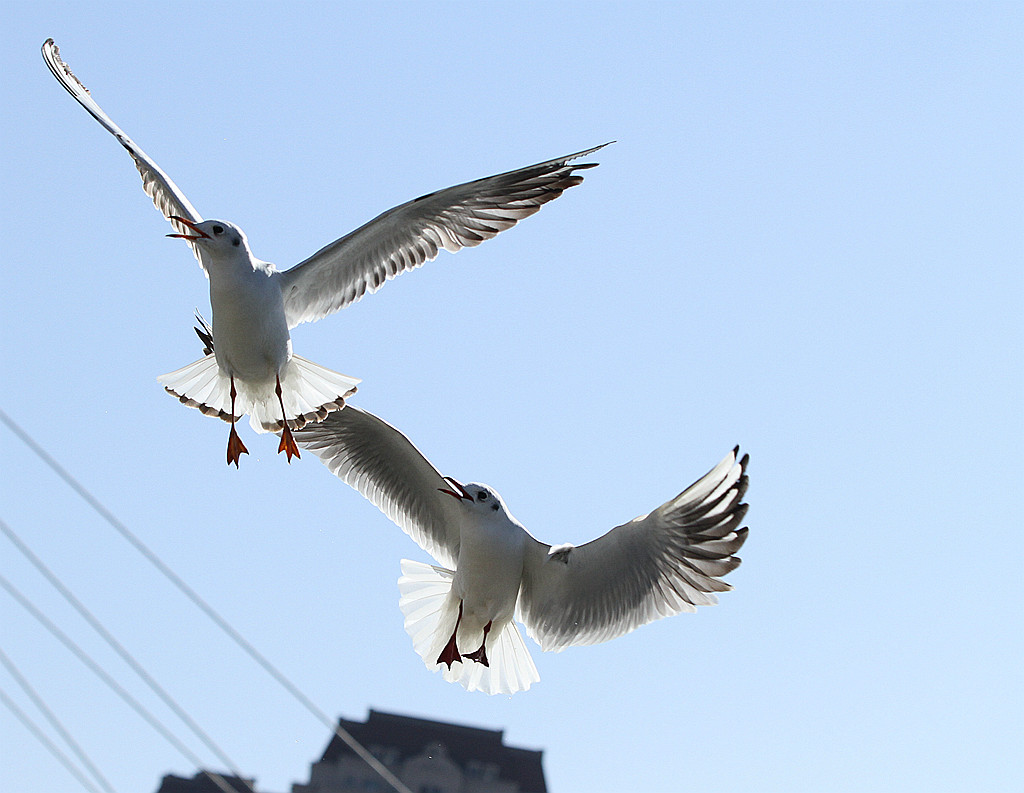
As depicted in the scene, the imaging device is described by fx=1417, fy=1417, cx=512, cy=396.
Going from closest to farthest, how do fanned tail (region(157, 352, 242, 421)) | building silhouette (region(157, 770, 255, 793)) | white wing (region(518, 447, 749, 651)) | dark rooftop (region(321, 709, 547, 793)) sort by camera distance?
white wing (region(518, 447, 749, 651)), fanned tail (region(157, 352, 242, 421)), building silhouette (region(157, 770, 255, 793)), dark rooftop (region(321, 709, 547, 793))

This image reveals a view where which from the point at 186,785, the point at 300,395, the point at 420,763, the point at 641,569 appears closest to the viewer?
the point at 641,569

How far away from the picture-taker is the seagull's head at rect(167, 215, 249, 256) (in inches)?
260

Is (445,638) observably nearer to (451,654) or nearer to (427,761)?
(451,654)

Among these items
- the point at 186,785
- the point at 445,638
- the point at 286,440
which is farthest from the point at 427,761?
the point at 286,440

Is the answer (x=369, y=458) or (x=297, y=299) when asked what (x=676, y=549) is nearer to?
→ (x=369, y=458)

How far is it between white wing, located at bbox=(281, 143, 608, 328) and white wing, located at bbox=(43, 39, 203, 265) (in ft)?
1.90

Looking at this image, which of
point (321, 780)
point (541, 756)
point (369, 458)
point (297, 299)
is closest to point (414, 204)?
point (297, 299)

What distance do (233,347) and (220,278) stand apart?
33 cm

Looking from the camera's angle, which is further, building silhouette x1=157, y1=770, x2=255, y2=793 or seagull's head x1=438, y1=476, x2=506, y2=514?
building silhouette x1=157, y1=770, x2=255, y2=793

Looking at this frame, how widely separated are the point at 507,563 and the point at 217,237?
2.04m

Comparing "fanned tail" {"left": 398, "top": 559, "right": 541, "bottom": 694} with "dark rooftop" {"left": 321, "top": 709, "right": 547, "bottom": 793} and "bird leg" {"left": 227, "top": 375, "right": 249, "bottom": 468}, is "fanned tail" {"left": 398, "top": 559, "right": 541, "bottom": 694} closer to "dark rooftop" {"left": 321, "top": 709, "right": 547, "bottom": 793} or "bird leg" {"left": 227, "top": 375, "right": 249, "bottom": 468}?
"bird leg" {"left": 227, "top": 375, "right": 249, "bottom": 468}

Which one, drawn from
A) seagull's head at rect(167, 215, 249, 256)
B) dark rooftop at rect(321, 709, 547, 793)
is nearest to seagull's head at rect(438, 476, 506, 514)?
seagull's head at rect(167, 215, 249, 256)


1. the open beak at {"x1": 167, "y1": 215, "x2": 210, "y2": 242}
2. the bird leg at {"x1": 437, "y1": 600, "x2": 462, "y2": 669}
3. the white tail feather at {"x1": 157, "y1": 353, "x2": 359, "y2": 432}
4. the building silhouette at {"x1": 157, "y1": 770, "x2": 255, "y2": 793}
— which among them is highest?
the building silhouette at {"x1": 157, "y1": 770, "x2": 255, "y2": 793}

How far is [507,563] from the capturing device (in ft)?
21.9
